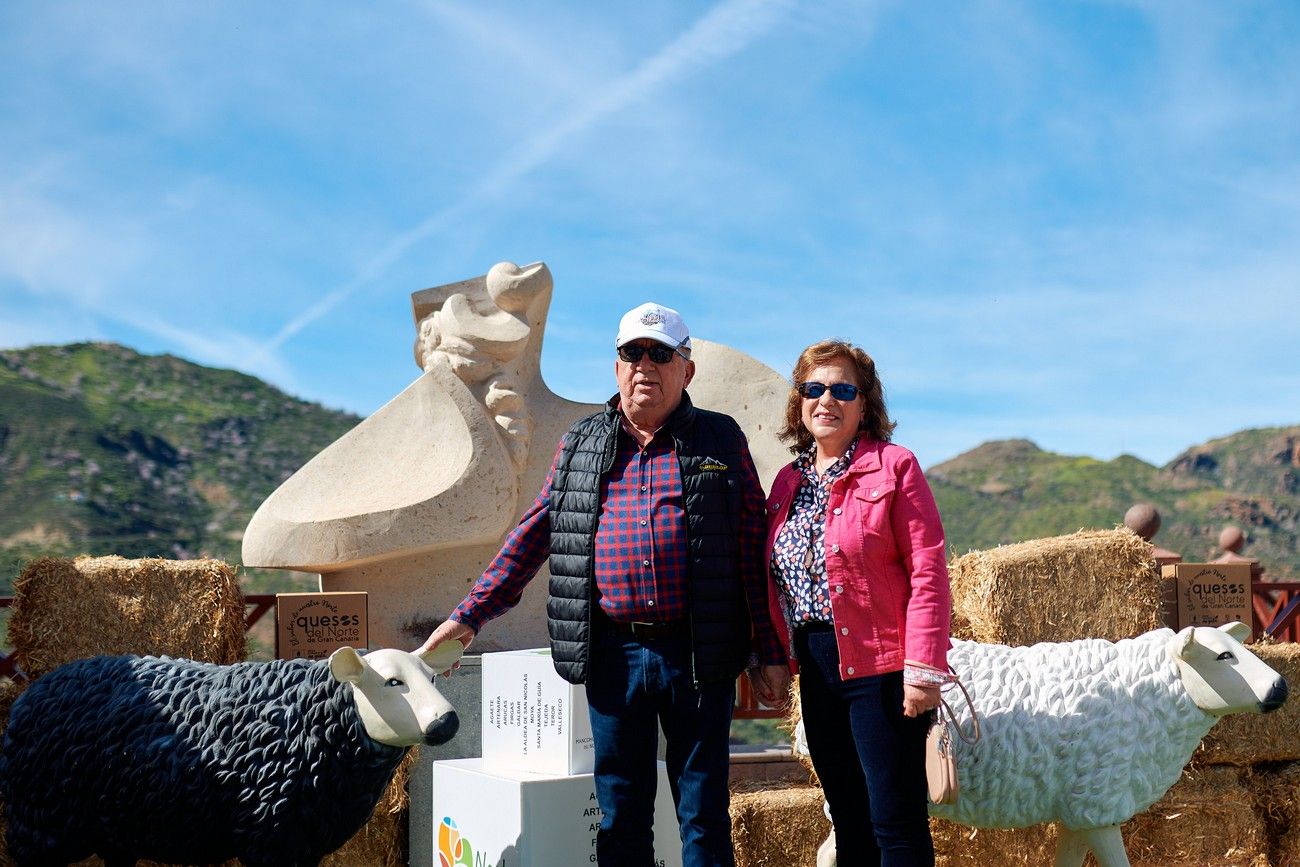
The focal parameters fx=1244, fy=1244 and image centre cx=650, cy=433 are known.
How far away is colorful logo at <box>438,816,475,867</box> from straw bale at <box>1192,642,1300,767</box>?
3608 mm

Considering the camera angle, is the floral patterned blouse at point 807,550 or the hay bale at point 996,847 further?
the hay bale at point 996,847

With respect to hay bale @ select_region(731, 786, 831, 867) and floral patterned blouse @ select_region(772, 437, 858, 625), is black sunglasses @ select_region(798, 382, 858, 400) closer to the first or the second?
floral patterned blouse @ select_region(772, 437, 858, 625)

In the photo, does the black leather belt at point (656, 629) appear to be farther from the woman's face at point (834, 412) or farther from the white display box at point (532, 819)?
the white display box at point (532, 819)

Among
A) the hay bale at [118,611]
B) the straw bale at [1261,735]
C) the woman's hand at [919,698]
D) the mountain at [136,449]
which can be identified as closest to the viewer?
the woman's hand at [919,698]

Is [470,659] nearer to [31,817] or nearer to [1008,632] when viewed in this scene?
[31,817]

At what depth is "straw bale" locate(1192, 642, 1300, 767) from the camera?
6055mm

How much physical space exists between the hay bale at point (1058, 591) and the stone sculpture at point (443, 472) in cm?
188

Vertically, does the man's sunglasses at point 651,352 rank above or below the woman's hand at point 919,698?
above

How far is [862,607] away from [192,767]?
2.39 m

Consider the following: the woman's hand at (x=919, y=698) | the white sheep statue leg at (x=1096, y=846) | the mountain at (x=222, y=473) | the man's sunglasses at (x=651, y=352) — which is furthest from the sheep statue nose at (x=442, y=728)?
the mountain at (x=222, y=473)

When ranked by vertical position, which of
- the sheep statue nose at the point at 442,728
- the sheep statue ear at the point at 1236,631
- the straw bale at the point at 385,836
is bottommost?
the straw bale at the point at 385,836

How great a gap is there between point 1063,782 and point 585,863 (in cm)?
177

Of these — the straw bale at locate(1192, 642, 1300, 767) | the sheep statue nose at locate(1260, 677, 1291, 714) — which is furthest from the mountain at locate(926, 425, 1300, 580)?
the sheep statue nose at locate(1260, 677, 1291, 714)

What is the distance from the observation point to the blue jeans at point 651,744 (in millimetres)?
3639
